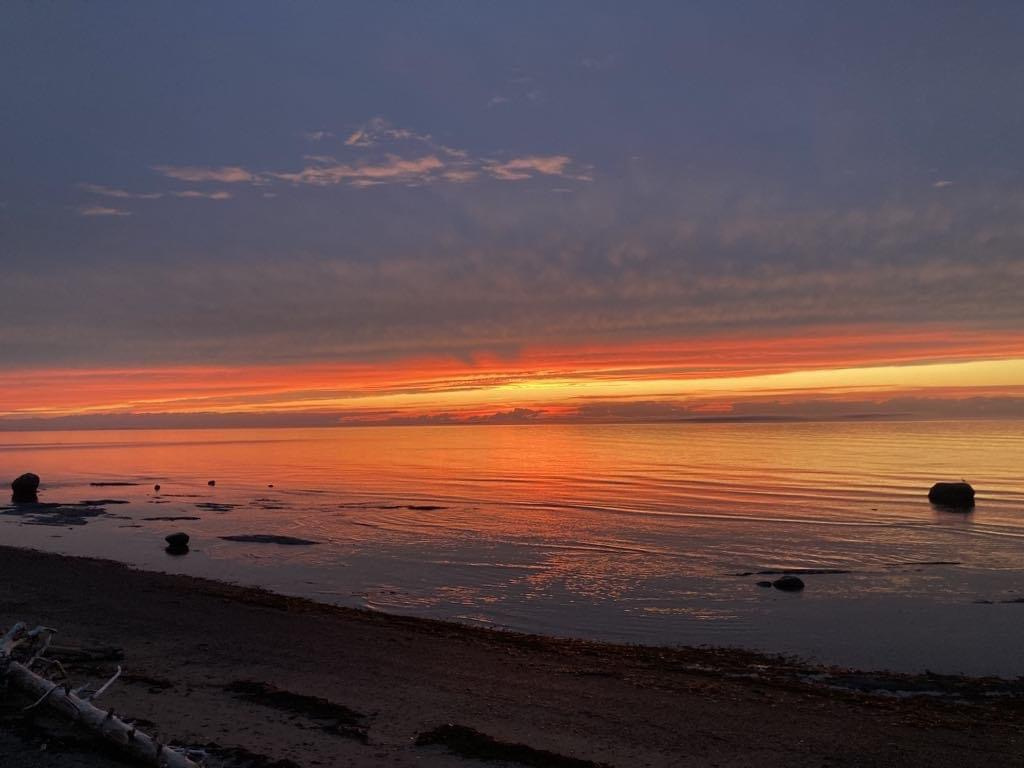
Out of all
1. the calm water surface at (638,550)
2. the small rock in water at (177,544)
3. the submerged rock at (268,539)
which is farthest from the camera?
the submerged rock at (268,539)

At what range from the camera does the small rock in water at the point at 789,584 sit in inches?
952

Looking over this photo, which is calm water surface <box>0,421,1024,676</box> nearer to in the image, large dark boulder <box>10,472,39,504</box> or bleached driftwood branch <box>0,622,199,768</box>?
large dark boulder <box>10,472,39,504</box>

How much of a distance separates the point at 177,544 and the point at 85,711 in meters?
25.5

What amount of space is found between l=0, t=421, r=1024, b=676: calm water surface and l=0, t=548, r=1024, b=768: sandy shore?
3.39 meters

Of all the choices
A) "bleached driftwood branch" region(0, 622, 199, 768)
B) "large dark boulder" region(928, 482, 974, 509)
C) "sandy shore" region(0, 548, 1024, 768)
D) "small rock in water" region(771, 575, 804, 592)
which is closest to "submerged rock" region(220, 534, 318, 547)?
"sandy shore" region(0, 548, 1024, 768)

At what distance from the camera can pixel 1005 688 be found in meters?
14.4

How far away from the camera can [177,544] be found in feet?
107

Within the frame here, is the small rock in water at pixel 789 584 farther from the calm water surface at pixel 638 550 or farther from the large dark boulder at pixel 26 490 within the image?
the large dark boulder at pixel 26 490

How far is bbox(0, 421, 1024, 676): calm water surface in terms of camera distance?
19.9 meters

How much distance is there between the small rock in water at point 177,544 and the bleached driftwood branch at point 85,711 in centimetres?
2212

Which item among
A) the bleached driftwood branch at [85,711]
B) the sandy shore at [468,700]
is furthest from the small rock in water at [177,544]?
the bleached driftwood branch at [85,711]

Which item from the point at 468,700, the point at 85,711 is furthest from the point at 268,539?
the point at 85,711

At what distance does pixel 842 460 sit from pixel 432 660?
84.2 meters

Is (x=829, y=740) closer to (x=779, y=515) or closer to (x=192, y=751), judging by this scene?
(x=192, y=751)
